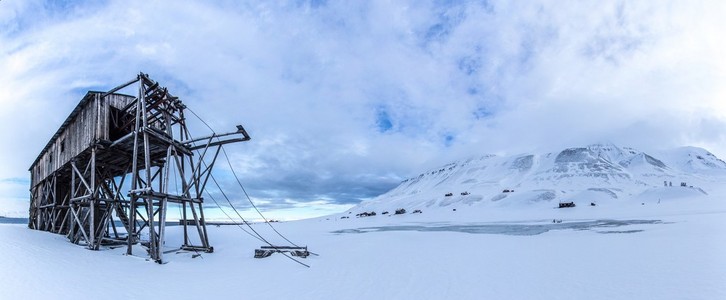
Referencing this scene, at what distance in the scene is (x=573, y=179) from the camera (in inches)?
3597

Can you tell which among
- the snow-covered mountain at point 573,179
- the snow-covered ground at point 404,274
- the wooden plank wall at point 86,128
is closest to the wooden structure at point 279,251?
the snow-covered ground at point 404,274

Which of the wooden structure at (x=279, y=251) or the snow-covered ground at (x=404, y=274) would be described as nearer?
the snow-covered ground at (x=404, y=274)

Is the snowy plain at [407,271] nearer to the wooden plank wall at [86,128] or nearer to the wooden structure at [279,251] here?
the wooden structure at [279,251]

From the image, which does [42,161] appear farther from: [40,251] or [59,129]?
[40,251]

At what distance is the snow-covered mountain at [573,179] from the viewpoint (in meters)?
65.5

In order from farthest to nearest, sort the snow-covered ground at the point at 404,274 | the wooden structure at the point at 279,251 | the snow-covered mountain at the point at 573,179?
the snow-covered mountain at the point at 573,179 < the wooden structure at the point at 279,251 < the snow-covered ground at the point at 404,274

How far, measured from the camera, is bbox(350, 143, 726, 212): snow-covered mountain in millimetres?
65500

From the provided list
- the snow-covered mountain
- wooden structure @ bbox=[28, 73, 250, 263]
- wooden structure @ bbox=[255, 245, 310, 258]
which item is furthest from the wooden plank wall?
the snow-covered mountain

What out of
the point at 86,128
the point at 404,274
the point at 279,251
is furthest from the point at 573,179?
the point at 86,128

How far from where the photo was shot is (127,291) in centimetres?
930

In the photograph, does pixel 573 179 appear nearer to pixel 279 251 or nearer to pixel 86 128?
Result: pixel 279 251

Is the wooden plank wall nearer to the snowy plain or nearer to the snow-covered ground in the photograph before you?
the snowy plain

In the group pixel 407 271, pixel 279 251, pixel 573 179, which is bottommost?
pixel 407 271

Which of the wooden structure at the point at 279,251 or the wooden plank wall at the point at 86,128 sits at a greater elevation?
the wooden plank wall at the point at 86,128
